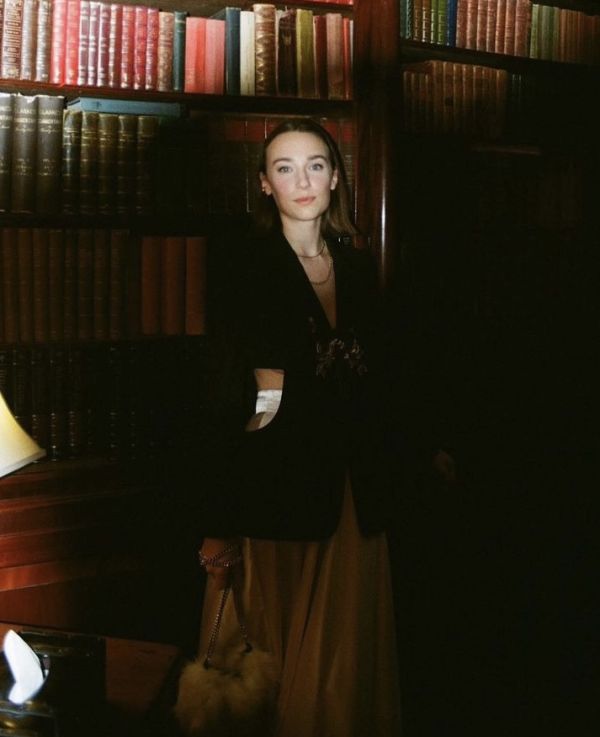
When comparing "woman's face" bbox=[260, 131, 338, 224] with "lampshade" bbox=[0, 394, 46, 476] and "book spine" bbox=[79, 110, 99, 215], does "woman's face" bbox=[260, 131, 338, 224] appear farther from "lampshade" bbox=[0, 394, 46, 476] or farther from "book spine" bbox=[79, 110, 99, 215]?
"lampshade" bbox=[0, 394, 46, 476]

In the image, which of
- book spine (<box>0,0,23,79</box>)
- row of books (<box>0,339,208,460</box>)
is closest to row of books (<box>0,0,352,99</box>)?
book spine (<box>0,0,23,79</box>)

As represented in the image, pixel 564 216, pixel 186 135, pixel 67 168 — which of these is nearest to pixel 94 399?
pixel 67 168

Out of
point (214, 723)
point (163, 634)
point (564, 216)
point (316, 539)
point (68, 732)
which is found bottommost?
point (163, 634)

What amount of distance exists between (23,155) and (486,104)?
1.32 meters

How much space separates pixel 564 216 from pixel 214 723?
1.90 metres

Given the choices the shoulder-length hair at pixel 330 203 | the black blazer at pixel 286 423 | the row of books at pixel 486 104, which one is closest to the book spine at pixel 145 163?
the shoulder-length hair at pixel 330 203

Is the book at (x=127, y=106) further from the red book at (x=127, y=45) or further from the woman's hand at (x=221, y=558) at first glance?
the woman's hand at (x=221, y=558)

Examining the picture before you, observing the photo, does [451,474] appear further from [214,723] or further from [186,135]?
[186,135]

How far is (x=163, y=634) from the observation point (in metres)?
2.24

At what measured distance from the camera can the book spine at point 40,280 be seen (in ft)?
6.66

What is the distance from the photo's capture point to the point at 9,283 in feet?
6.61

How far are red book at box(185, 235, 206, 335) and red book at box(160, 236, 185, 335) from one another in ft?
0.05

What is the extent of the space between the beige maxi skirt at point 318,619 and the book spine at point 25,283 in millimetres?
802

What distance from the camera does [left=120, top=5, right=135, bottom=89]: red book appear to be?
80.1 inches
